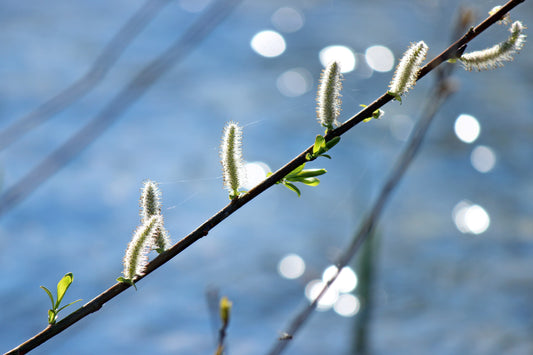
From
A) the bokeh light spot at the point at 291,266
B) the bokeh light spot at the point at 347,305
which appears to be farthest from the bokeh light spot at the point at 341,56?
the bokeh light spot at the point at 347,305

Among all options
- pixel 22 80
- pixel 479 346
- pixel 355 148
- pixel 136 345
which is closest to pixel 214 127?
pixel 355 148

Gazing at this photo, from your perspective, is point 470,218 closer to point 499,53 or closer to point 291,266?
point 291,266

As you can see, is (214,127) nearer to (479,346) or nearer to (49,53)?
(49,53)

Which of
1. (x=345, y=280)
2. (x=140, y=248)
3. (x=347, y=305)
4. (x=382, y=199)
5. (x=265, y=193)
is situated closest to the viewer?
(x=140, y=248)

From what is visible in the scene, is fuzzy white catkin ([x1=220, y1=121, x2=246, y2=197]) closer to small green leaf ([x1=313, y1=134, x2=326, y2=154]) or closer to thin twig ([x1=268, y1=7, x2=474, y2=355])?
small green leaf ([x1=313, y1=134, x2=326, y2=154])

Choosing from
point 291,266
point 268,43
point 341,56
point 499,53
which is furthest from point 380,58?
point 499,53

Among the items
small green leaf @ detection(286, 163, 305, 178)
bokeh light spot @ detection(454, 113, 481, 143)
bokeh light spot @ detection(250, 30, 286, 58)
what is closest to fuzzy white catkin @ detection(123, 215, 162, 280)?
small green leaf @ detection(286, 163, 305, 178)
